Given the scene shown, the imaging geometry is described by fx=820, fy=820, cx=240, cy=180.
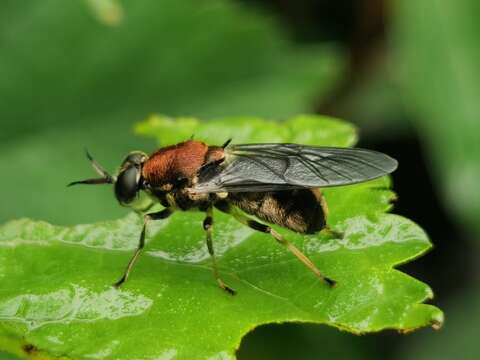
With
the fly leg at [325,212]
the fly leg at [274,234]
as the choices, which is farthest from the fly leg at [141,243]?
the fly leg at [325,212]

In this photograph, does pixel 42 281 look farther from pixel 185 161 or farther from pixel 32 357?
pixel 185 161

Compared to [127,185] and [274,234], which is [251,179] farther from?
[127,185]

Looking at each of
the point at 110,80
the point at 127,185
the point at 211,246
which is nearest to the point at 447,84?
the point at 110,80

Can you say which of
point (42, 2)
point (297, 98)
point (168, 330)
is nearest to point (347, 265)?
point (168, 330)

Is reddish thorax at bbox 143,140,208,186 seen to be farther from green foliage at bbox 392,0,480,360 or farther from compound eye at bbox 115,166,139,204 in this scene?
green foliage at bbox 392,0,480,360

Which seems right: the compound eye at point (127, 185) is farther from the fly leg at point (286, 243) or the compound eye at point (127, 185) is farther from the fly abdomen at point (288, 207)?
the fly leg at point (286, 243)

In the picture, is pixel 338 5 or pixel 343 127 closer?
pixel 343 127
